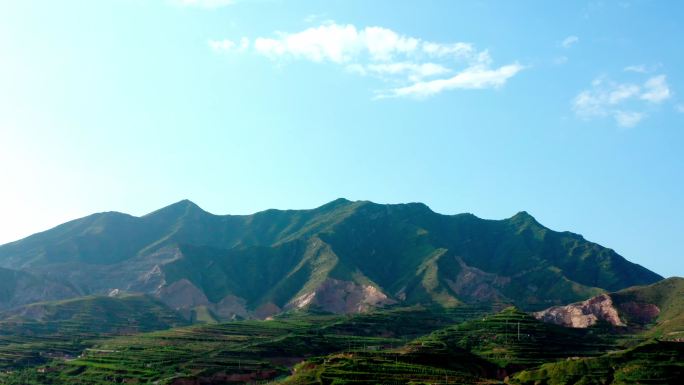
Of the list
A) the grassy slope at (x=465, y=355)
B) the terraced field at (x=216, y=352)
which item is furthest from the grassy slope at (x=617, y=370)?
the terraced field at (x=216, y=352)

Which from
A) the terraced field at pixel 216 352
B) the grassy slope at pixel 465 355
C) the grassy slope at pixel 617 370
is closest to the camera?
the grassy slope at pixel 465 355

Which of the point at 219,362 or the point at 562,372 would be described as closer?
the point at 562,372

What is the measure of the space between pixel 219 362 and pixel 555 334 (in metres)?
72.2

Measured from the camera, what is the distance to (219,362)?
137 m

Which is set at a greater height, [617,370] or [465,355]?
[465,355]

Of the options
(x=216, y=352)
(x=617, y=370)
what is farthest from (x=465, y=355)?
(x=216, y=352)

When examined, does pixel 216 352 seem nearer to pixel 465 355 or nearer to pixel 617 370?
pixel 465 355

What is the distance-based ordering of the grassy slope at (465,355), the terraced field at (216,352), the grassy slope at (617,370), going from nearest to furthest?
the grassy slope at (465,355) < the grassy slope at (617,370) < the terraced field at (216,352)

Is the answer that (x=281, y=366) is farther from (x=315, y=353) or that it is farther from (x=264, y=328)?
(x=264, y=328)

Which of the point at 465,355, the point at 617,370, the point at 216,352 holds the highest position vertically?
the point at 216,352

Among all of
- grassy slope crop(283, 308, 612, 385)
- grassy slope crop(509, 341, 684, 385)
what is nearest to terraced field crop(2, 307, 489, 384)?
grassy slope crop(283, 308, 612, 385)

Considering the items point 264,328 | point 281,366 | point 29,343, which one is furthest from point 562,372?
point 29,343

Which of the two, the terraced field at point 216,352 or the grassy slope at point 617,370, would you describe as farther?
the terraced field at point 216,352

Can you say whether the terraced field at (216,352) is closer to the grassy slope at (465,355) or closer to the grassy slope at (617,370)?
A: the grassy slope at (465,355)
